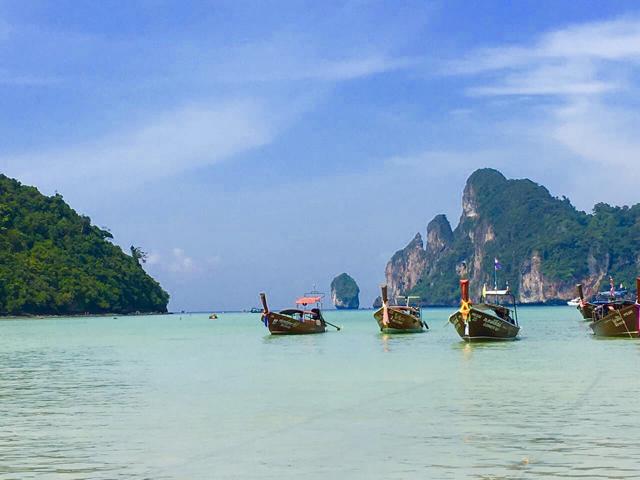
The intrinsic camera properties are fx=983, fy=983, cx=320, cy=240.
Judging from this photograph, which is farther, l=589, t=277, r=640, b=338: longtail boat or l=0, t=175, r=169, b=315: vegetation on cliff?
l=0, t=175, r=169, b=315: vegetation on cliff

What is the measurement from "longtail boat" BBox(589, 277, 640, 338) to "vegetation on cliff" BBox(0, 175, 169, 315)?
9845cm

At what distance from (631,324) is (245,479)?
40.5 meters

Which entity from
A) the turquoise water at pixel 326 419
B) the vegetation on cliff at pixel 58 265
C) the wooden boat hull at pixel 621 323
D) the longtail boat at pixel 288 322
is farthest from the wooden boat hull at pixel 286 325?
the vegetation on cliff at pixel 58 265

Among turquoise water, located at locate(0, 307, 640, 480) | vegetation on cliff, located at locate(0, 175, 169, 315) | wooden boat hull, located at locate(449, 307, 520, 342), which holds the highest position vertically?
vegetation on cliff, located at locate(0, 175, 169, 315)

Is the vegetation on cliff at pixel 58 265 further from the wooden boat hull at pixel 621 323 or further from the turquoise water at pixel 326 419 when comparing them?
the turquoise water at pixel 326 419

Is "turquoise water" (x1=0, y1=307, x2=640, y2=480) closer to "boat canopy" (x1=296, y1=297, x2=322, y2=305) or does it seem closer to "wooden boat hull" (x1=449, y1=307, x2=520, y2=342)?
"wooden boat hull" (x1=449, y1=307, x2=520, y2=342)

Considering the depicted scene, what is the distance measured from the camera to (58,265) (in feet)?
495

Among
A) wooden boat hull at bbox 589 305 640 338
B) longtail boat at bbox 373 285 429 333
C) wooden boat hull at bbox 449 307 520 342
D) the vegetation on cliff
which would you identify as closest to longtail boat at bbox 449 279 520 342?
wooden boat hull at bbox 449 307 520 342

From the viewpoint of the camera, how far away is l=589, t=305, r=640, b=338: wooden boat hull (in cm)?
4934

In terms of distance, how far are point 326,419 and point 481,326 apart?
2982 cm

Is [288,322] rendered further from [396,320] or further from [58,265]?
[58,265]

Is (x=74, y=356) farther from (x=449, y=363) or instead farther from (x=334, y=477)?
(x=334, y=477)

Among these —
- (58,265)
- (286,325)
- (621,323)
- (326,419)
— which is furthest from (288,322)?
(58,265)

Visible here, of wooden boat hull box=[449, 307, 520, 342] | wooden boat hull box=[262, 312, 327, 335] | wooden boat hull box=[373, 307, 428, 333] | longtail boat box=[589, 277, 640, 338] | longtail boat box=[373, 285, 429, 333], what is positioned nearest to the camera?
wooden boat hull box=[449, 307, 520, 342]
